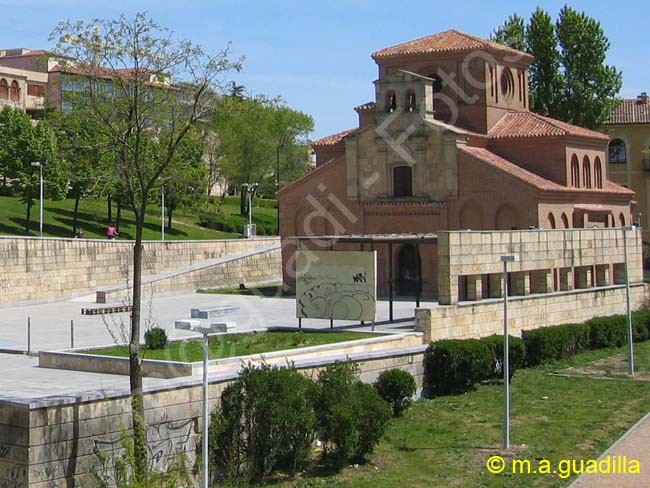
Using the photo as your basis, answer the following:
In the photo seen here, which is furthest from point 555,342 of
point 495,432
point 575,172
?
point 575,172

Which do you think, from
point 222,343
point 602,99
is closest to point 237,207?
point 602,99

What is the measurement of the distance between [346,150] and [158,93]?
28.2 m

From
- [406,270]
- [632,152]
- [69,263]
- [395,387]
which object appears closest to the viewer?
[395,387]

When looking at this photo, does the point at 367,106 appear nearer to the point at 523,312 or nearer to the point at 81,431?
the point at 523,312

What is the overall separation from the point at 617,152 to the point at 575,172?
2392 centimetres

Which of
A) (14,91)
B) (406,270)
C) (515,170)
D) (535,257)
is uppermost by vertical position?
(14,91)

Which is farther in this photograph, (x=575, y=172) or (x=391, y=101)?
(x=575, y=172)

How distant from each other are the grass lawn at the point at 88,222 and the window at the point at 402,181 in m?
17.9

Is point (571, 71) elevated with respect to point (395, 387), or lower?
elevated

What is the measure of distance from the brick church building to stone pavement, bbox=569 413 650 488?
20832 millimetres

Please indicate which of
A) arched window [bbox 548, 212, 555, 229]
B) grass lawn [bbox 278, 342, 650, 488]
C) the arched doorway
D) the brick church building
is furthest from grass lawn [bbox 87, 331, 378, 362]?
arched window [bbox 548, 212, 555, 229]

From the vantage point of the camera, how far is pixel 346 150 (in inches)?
1729

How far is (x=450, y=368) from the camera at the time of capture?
24312mm

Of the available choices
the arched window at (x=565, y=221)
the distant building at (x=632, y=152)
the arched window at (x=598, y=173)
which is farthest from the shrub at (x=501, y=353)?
the distant building at (x=632, y=152)
